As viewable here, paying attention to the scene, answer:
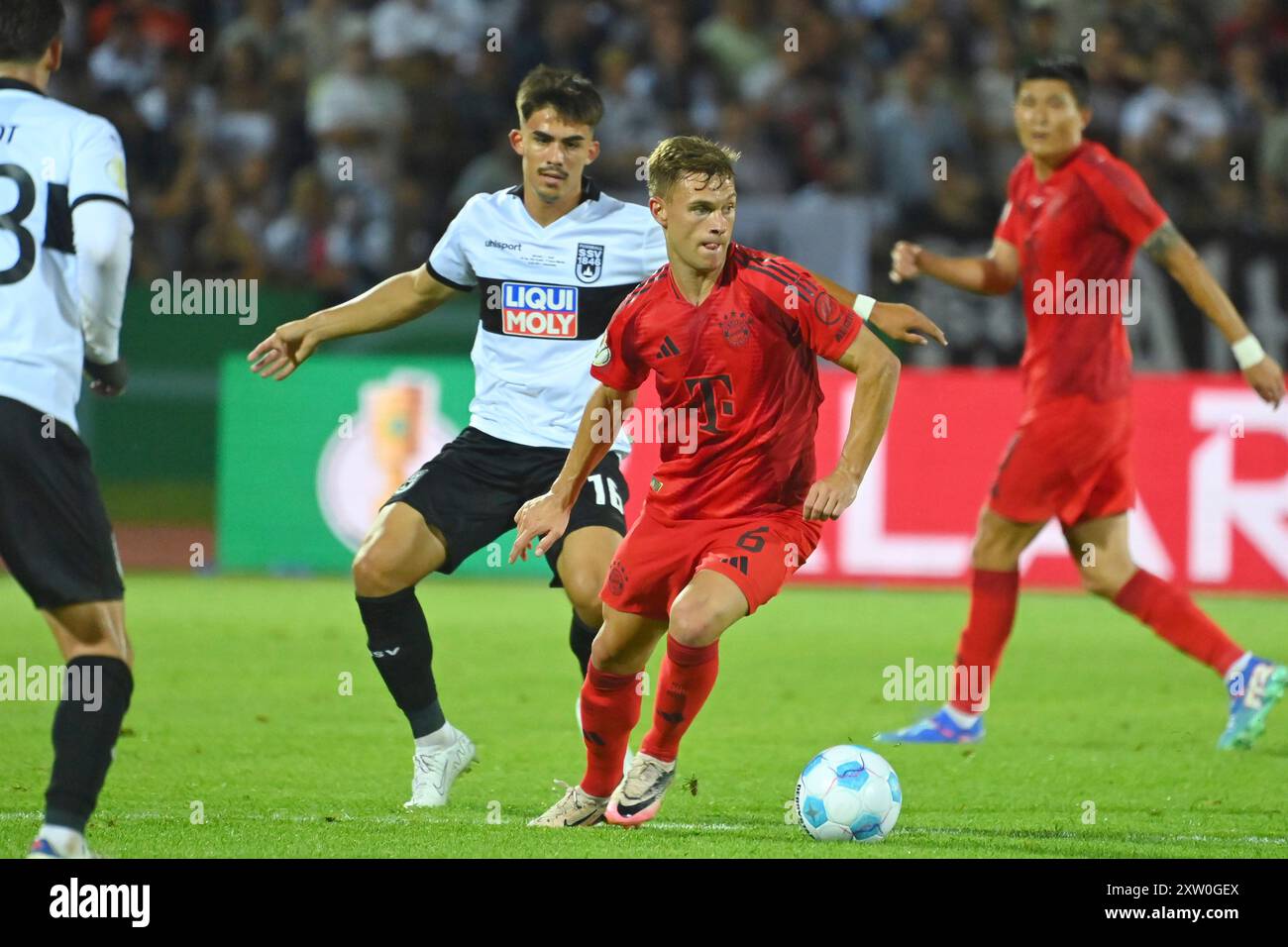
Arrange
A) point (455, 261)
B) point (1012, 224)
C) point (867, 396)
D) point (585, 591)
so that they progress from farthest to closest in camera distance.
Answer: point (1012, 224), point (455, 261), point (585, 591), point (867, 396)

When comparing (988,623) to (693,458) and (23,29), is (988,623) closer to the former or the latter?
(693,458)

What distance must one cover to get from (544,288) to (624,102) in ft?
30.1

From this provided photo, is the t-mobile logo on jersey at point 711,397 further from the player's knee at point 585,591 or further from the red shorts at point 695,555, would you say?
the player's knee at point 585,591

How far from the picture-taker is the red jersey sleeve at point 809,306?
17.6 feet

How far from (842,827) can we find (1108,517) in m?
2.71

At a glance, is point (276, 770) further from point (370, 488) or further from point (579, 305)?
point (370, 488)

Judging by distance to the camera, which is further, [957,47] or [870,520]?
[957,47]

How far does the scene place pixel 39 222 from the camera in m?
4.67

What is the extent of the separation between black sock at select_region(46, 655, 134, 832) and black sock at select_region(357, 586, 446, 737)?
1.57 metres

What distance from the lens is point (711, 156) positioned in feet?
17.9

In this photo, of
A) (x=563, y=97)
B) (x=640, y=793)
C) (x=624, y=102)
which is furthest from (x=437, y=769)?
(x=624, y=102)
